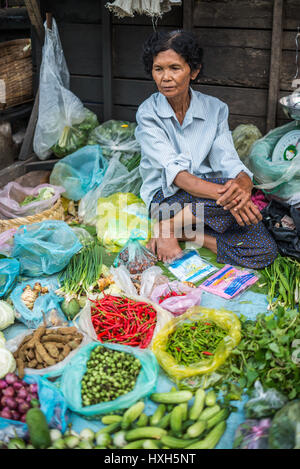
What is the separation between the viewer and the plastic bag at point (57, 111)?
473 centimetres

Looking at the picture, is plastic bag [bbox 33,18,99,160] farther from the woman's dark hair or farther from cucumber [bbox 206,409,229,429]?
cucumber [bbox 206,409,229,429]

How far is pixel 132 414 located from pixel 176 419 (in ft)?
0.62

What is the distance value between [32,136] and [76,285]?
2277 mm

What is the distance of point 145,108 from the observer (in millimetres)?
3938

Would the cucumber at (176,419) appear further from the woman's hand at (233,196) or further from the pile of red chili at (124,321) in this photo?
the woman's hand at (233,196)

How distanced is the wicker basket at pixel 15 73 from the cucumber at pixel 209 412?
3.51m

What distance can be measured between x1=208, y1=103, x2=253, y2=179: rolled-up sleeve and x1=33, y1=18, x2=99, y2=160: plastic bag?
1.43 m

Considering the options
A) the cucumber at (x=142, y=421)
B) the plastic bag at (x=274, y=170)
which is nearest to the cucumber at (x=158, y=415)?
the cucumber at (x=142, y=421)

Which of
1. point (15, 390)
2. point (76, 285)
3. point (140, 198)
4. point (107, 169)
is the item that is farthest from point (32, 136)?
point (15, 390)

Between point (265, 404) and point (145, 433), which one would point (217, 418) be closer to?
point (265, 404)

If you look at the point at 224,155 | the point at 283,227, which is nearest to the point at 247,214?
the point at 283,227

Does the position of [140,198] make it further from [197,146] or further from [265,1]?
[265,1]

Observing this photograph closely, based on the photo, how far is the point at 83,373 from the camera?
2.46 meters

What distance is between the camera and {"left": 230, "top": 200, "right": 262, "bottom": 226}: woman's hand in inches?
137
